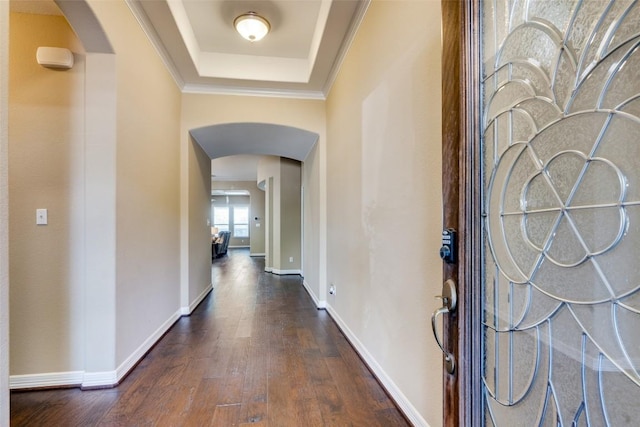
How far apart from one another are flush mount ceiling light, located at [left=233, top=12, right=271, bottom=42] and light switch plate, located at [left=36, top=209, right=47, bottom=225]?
Answer: 221 cm

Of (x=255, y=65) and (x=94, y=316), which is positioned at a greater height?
(x=255, y=65)

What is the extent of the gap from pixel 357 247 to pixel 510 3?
2.02m

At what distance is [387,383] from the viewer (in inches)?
78.8

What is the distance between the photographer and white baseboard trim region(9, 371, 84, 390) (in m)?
2.08

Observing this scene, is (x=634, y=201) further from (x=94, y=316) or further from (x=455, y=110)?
(x=94, y=316)

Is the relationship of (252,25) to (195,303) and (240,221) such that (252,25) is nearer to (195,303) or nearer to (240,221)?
(195,303)

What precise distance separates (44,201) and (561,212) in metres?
2.79

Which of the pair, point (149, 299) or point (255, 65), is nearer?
point (149, 299)

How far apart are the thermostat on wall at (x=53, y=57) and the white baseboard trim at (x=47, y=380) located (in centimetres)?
211

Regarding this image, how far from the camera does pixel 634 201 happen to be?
55 centimetres

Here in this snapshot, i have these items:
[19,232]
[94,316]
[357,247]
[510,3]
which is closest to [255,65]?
[357,247]

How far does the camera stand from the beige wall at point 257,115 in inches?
148

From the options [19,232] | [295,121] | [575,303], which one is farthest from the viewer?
[295,121]

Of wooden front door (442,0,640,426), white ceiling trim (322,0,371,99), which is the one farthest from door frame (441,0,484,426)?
white ceiling trim (322,0,371,99)
